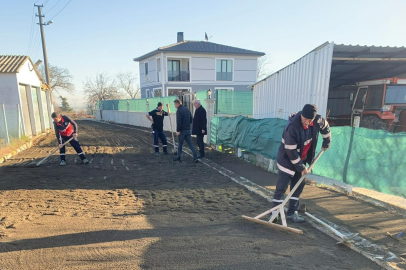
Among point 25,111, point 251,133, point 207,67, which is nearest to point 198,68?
point 207,67

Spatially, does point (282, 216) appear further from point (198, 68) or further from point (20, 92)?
point (198, 68)

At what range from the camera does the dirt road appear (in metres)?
2.68

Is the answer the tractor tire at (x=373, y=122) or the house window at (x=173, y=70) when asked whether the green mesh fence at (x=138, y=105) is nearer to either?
the house window at (x=173, y=70)

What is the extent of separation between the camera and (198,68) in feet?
86.6

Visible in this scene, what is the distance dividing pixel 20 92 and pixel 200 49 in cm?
1850

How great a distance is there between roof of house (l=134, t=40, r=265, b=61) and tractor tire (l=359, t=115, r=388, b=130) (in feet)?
63.1

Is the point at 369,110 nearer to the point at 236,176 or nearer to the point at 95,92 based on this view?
the point at 236,176

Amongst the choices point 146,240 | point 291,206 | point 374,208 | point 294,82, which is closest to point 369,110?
point 294,82

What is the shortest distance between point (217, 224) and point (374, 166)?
291cm

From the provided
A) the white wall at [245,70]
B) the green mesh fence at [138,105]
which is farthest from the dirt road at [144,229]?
the white wall at [245,70]

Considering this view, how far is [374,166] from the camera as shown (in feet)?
13.4

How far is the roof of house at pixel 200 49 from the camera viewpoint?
82.2 feet

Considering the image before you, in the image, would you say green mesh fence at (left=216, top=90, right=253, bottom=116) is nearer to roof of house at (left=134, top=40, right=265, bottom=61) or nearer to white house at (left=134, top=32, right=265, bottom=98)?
white house at (left=134, top=32, right=265, bottom=98)

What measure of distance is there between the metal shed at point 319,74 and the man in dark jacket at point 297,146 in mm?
2683
